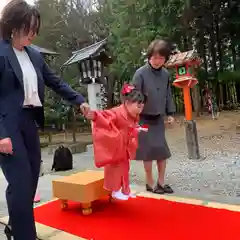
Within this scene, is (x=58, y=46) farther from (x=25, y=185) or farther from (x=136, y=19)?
(x=25, y=185)

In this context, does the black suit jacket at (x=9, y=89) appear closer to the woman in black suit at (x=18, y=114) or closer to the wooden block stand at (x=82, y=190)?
the woman in black suit at (x=18, y=114)

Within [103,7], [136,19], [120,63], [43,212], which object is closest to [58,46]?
[103,7]

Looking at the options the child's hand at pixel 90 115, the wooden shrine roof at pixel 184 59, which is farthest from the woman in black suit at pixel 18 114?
the wooden shrine roof at pixel 184 59

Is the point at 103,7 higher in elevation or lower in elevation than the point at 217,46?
higher

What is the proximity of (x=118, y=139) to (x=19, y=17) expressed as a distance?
114 cm

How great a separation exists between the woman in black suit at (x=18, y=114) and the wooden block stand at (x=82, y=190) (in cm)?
75

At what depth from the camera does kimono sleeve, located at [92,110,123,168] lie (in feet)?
8.17

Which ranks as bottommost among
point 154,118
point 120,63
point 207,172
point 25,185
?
point 207,172

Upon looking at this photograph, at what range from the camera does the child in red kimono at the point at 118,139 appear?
2.50 m

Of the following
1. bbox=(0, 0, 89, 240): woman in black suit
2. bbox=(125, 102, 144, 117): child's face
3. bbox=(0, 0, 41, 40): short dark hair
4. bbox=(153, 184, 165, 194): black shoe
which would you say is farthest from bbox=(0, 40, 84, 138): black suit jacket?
bbox=(153, 184, 165, 194): black shoe

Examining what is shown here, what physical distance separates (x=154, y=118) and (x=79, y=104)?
1235 millimetres

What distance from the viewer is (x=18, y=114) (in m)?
1.82

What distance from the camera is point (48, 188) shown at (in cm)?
400

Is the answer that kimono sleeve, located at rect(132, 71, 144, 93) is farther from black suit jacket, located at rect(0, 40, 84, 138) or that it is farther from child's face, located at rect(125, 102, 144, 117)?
black suit jacket, located at rect(0, 40, 84, 138)
